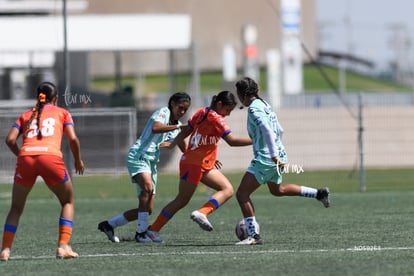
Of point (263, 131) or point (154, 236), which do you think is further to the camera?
point (154, 236)

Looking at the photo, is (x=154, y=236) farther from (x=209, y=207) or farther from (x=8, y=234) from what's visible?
(x=8, y=234)

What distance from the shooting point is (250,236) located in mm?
14500

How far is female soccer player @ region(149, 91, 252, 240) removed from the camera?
581 inches

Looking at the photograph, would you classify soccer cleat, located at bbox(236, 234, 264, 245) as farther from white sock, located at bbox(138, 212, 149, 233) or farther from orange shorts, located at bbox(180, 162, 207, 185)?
white sock, located at bbox(138, 212, 149, 233)

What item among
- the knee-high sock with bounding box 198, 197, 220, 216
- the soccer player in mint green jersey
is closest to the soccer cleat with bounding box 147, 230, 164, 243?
the knee-high sock with bounding box 198, 197, 220, 216

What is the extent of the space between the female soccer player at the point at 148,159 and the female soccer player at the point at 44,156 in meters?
2.19

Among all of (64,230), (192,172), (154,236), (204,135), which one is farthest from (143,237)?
(64,230)

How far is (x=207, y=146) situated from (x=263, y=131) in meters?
0.91

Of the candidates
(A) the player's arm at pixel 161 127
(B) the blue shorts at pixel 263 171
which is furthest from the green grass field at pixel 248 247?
(A) the player's arm at pixel 161 127

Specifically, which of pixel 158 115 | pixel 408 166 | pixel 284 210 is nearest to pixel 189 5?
pixel 408 166

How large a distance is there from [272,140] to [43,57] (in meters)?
36.4

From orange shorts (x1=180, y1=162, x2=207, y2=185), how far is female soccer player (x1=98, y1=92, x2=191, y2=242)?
0.54 meters

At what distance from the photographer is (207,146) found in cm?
1492

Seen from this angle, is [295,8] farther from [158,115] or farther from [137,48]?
[158,115]
